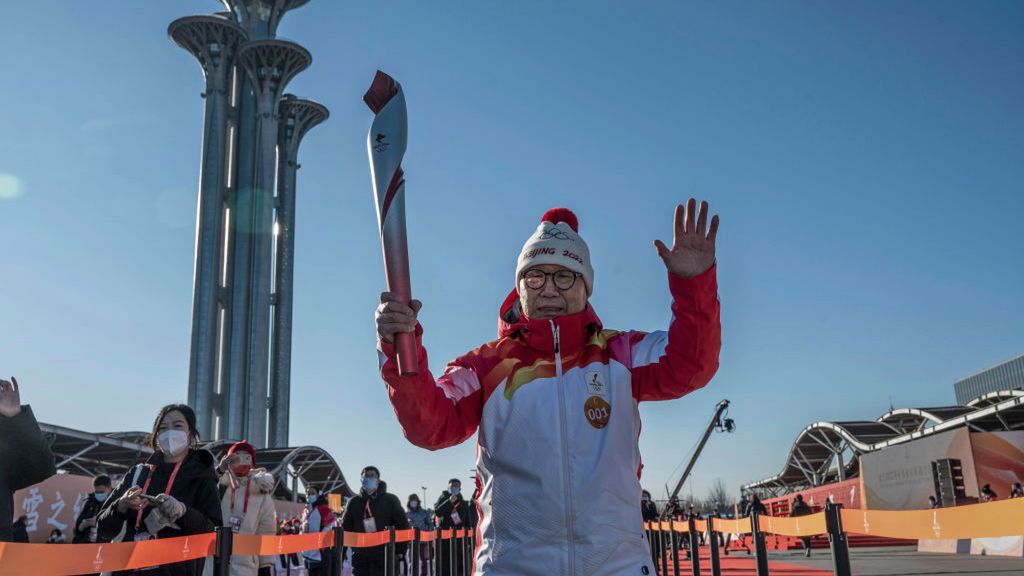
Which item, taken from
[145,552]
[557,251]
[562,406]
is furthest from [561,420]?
[145,552]

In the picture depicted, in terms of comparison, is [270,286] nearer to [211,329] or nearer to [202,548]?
[211,329]

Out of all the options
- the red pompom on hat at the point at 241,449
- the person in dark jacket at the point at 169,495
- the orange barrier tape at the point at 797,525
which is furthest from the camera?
the red pompom on hat at the point at 241,449

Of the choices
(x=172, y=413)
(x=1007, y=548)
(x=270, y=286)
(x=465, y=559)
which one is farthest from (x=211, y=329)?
(x=172, y=413)

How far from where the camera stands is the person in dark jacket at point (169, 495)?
4.13 metres

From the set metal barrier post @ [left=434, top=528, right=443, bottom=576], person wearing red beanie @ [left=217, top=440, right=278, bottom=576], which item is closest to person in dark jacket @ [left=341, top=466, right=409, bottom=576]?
metal barrier post @ [left=434, top=528, right=443, bottom=576]

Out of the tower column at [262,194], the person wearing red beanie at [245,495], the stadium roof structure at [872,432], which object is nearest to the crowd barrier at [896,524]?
the person wearing red beanie at [245,495]

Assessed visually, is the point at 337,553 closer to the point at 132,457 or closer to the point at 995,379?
the point at 132,457

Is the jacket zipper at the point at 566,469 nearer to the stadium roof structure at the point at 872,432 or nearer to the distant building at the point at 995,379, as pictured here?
the stadium roof structure at the point at 872,432

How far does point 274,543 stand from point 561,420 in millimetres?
3648

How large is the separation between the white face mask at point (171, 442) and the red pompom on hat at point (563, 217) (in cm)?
237

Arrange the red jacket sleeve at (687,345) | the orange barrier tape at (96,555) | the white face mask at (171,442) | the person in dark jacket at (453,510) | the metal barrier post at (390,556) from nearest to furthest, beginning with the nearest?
the red jacket sleeve at (687,345), the orange barrier tape at (96,555), the white face mask at (171,442), the metal barrier post at (390,556), the person in dark jacket at (453,510)

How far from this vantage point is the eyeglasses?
2.95 metres

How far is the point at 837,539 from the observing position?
4.40 meters

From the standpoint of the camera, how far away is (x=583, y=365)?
2631mm
